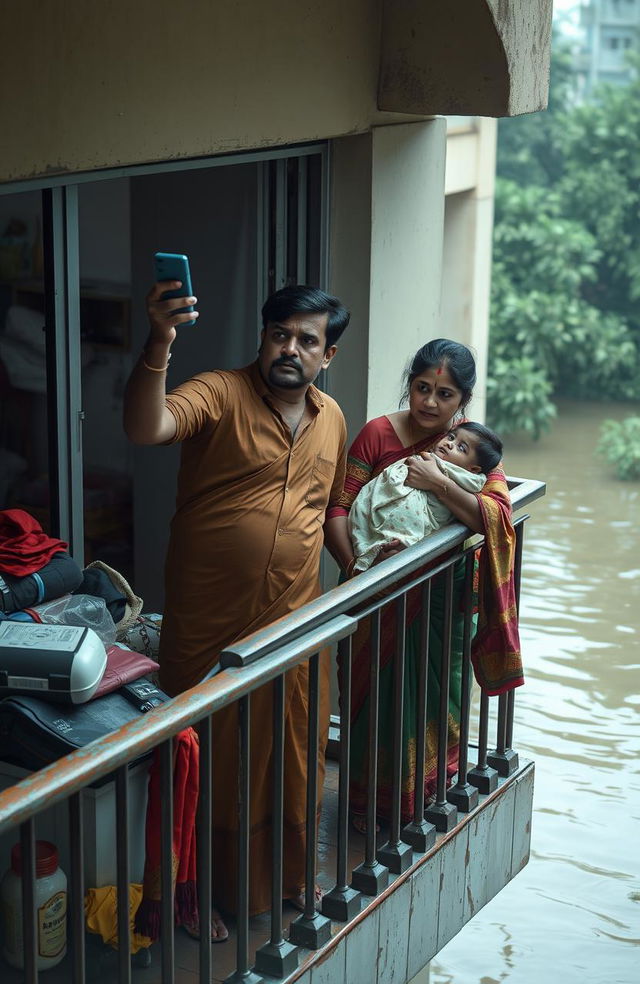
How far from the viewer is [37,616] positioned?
327 cm

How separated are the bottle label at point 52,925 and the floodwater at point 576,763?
441 centimetres

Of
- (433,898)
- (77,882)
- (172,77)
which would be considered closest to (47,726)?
(77,882)

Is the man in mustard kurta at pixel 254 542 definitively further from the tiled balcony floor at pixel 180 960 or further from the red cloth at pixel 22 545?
the red cloth at pixel 22 545

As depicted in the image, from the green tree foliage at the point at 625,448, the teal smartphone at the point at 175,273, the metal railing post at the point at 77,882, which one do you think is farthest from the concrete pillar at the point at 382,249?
the green tree foliage at the point at 625,448

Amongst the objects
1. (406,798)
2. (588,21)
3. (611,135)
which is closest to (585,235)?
(611,135)

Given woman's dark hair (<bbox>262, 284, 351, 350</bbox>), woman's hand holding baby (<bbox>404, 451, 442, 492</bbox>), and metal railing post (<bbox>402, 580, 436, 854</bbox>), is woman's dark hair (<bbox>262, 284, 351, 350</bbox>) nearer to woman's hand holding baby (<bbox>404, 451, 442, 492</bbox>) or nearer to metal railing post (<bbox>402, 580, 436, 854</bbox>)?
woman's hand holding baby (<bbox>404, 451, 442, 492</bbox>)

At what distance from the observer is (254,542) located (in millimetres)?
3330

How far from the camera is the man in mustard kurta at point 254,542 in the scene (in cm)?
332

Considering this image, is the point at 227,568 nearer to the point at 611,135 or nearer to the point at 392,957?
the point at 392,957

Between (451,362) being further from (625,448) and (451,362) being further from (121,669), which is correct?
(625,448)

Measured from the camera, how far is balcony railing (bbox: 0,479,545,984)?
2.16 metres

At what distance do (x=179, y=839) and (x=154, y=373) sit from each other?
1.04m

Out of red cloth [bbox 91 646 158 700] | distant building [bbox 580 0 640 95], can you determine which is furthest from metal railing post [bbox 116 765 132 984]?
distant building [bbox 580 0 640 95]

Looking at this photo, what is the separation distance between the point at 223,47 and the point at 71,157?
73cm
